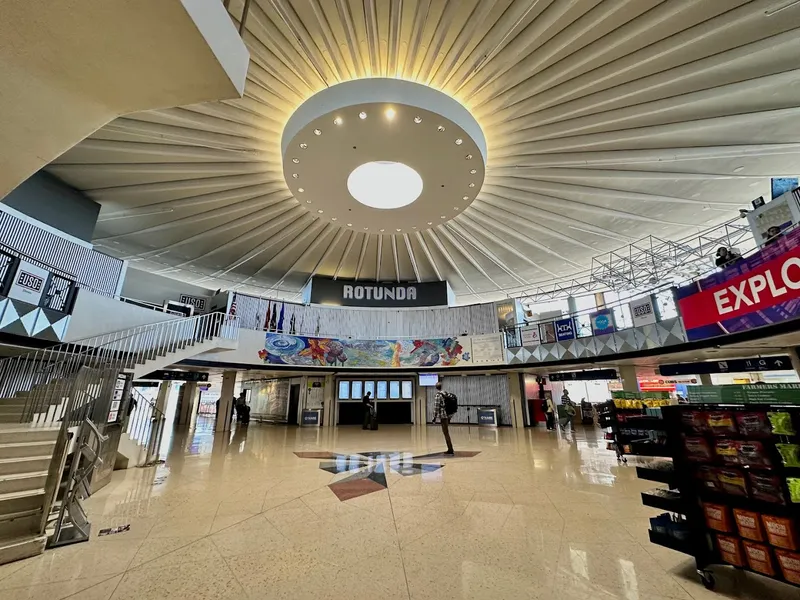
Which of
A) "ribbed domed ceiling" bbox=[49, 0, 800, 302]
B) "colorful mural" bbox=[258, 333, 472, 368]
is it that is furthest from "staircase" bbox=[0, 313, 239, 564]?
"ribbed domed ceiling" bbox=[49, 0, 800, 302]

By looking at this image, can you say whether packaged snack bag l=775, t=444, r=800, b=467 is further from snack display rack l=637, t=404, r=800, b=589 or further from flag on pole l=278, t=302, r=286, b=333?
flag on pole l=278, t=302, r=286, b=333

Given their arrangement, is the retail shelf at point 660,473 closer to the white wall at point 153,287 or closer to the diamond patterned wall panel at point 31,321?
the diamond patterned wall panel at point 31,321

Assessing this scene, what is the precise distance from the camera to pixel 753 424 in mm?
2521

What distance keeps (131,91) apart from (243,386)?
27.9 m

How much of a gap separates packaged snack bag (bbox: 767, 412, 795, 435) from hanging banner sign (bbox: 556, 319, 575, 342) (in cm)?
1151

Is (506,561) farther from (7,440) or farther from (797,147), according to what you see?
(797,147)

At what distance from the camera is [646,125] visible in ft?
25.5

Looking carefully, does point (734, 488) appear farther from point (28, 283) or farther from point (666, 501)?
point (28, 283)

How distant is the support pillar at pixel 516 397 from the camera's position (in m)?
16.8

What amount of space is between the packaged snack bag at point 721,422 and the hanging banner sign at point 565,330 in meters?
11.2

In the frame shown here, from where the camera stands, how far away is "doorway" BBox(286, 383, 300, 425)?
1906 centimetres

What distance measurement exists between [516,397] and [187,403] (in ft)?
66.7

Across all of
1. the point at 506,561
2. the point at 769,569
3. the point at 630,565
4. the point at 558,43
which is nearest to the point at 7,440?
the point at 506,561

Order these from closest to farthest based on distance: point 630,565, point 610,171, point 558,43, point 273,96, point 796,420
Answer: point 796,420 < point 630,565 < point 558,43 < point 273,96 < point 610,171
